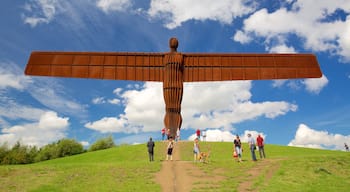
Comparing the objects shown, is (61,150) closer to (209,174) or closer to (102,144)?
(102,144)

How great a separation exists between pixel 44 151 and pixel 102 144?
996cm

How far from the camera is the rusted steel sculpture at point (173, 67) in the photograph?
81.4 ft

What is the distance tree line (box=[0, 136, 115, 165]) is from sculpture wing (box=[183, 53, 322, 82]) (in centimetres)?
3444

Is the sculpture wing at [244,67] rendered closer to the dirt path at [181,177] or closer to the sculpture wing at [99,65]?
the sculpture wing at [99,65]

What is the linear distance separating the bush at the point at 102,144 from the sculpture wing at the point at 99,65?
1240 inches

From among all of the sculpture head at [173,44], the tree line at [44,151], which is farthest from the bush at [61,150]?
the sculpture head at [173,44]

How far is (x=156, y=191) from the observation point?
40.1 feet

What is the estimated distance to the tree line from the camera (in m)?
47.3

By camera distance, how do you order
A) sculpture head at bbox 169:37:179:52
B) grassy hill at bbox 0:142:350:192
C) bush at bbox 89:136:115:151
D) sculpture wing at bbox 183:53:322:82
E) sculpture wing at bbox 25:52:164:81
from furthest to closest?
bush at bbox 89:136:115:151, sculpture head at bbox 169:37:179:52, sculpture wing at bbox 183:53:322:82, sculpture wing at bbox 25:52:164:81, grassy hill at bbox 0:142:350:192

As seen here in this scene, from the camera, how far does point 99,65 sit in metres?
24.9

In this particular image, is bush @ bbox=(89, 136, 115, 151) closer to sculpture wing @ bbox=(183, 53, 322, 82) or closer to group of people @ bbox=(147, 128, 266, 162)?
sculpture wing @ bbox=(183, 53, 322, 82)

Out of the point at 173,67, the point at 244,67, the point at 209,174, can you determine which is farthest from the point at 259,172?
the point at 173,67

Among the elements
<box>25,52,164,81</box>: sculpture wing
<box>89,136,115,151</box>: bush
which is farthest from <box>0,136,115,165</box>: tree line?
<box>25,52,164,81</box>: sculpture wing

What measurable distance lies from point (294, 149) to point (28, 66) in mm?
25526
